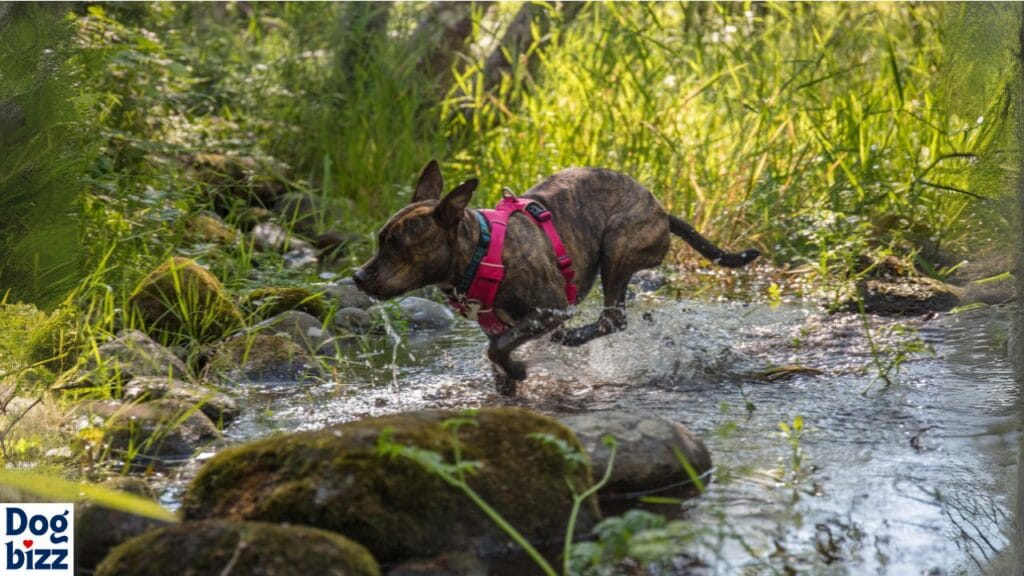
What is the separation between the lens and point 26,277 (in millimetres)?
4902

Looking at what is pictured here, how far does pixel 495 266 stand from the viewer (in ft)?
18.9

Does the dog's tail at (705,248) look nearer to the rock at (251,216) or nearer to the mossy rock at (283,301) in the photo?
the mossy rock at (283,301)

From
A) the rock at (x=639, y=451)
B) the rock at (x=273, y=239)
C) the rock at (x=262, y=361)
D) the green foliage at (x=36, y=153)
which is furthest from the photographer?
the rock at (x=273, y=239)

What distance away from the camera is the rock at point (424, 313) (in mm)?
7789

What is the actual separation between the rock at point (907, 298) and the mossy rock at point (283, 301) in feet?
10.8

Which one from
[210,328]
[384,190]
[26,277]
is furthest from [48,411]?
[384,190]

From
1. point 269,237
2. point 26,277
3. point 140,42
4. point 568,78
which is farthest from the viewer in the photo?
point 568,78

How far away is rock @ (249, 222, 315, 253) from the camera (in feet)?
29.0

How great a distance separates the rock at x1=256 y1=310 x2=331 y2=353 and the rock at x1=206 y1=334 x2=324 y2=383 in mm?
142

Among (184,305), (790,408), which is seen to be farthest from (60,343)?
(790,408)

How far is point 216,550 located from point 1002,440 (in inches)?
128

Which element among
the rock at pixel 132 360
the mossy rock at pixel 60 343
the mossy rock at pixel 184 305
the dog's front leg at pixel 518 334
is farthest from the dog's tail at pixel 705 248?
the mossy rock at pixel 60 343

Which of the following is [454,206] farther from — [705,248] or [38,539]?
[38,539]

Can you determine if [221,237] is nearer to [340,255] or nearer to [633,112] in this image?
[340,255]
